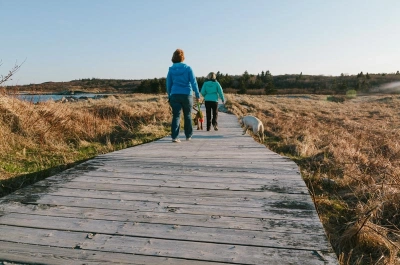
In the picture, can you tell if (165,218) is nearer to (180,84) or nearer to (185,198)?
(185,198)

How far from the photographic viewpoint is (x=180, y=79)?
21.5 ft

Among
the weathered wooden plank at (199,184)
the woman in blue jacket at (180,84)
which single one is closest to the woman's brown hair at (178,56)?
the woman in blue jacket at (180,84)

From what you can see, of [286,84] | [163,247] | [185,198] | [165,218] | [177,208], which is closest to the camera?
[163,247]

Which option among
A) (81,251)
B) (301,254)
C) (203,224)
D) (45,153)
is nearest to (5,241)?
(81,251)

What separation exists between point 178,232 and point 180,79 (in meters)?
4.64

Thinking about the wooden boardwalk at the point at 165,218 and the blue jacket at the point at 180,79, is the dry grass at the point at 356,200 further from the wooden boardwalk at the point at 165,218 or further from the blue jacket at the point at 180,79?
the blue jacket at the point at 180,79

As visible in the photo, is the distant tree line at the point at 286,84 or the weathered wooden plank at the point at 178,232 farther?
the distant tree line at the point at 286,84

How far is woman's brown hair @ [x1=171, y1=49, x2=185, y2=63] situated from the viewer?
21.5ft

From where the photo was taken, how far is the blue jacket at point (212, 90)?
890cm

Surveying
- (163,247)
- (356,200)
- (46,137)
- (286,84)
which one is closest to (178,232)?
(163,247)

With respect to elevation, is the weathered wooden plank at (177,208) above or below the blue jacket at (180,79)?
below

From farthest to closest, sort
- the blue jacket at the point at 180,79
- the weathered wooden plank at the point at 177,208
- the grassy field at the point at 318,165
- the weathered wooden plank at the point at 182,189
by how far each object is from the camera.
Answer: the blue jacket at the point at 180,79
the weathered wooden plank at the point at 182,189
the grassy field at the point at 318,165
the weathered wooden plank at the point at 177,208

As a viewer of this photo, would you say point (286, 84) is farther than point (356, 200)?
Yes

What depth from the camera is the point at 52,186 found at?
11.3 feet
